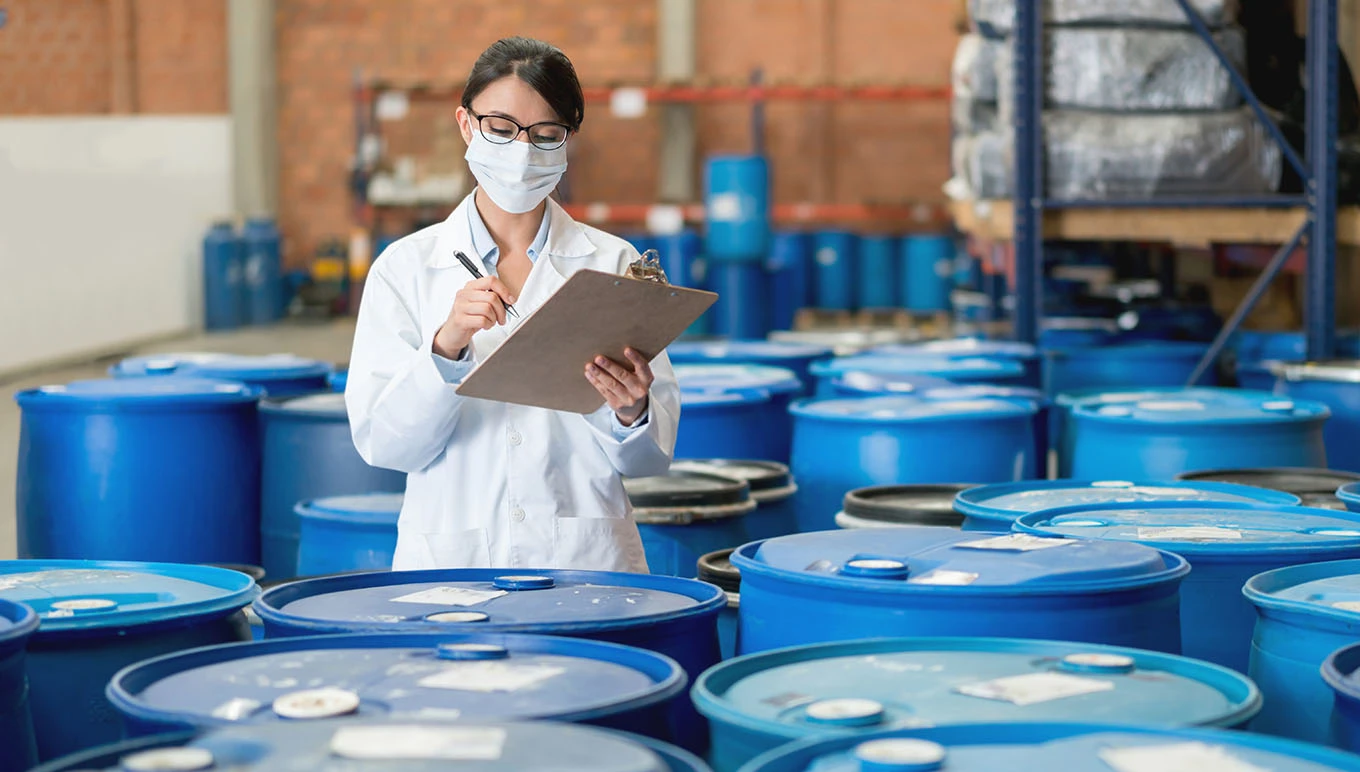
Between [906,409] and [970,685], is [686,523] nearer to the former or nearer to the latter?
[906,409]

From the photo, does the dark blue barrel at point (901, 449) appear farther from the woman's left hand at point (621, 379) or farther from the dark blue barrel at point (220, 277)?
the dark blue barrel at point (220, 277)

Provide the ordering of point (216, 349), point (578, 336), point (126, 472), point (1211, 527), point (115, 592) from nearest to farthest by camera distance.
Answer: point (115, 592) → point (578, 336) → point (1211, 527) → point (126, 472) → point (216, 349)

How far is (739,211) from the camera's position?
1369 centimetres

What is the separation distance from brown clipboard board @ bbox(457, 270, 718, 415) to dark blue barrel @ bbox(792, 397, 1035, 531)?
4.64 ft

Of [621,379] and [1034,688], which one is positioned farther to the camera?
[621,379]

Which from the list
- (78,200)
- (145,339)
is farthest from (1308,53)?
(145,339)

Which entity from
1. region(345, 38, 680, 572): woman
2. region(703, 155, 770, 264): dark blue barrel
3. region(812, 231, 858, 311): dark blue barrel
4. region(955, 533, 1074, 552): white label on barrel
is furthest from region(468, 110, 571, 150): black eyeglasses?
region(812, 231, 858, 311): dark blue barrel

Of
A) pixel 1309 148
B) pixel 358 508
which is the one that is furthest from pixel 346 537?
pixel 1309 148

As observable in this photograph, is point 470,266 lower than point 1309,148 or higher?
lower

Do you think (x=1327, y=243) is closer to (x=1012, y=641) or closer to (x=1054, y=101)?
(x=1054, y=101)

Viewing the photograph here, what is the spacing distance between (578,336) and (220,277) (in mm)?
13791

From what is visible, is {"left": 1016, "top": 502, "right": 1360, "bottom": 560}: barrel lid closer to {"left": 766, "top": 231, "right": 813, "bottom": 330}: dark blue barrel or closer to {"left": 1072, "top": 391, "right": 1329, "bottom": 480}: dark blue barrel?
{"left": 1072, "top": 391, "right": 1329, "bottom": 480}: dark blue barrel

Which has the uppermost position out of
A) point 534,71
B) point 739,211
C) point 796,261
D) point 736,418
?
point 739,211

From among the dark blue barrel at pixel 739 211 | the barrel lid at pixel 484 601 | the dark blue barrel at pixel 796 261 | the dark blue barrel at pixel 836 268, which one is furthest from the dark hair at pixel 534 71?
the dark blue barrel at pixel 836 268
